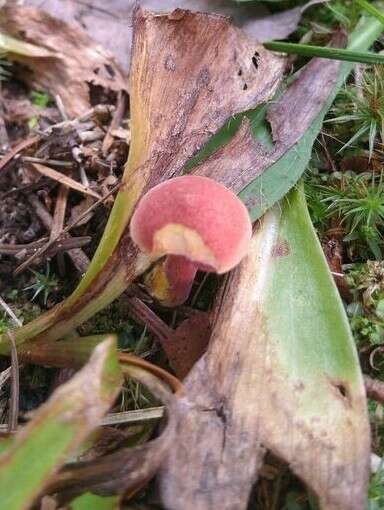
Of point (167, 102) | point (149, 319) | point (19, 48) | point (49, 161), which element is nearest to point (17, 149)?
point (49, 161)


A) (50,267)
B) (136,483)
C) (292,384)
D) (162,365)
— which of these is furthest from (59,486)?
(50,267)

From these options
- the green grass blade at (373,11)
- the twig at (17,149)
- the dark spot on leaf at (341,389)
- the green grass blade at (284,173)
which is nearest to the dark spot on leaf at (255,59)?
the green grass blade at (284,173)

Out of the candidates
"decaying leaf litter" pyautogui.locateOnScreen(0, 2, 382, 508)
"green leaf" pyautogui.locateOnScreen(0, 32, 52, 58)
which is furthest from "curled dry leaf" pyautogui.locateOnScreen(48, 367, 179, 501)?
"green leaf" pyautogui.locateOnScreen(0, 32, 52, 58)

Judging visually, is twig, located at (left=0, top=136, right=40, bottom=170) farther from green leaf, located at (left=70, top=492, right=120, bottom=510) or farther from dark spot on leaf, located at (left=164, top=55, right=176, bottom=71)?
green leaf, located at (left=70, top=492, right=120, bottom=510)

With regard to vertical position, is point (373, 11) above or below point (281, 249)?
above

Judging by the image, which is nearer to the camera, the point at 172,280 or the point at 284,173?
the point at 172,280

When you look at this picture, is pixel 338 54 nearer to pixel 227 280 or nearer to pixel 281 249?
pixel 281 249
